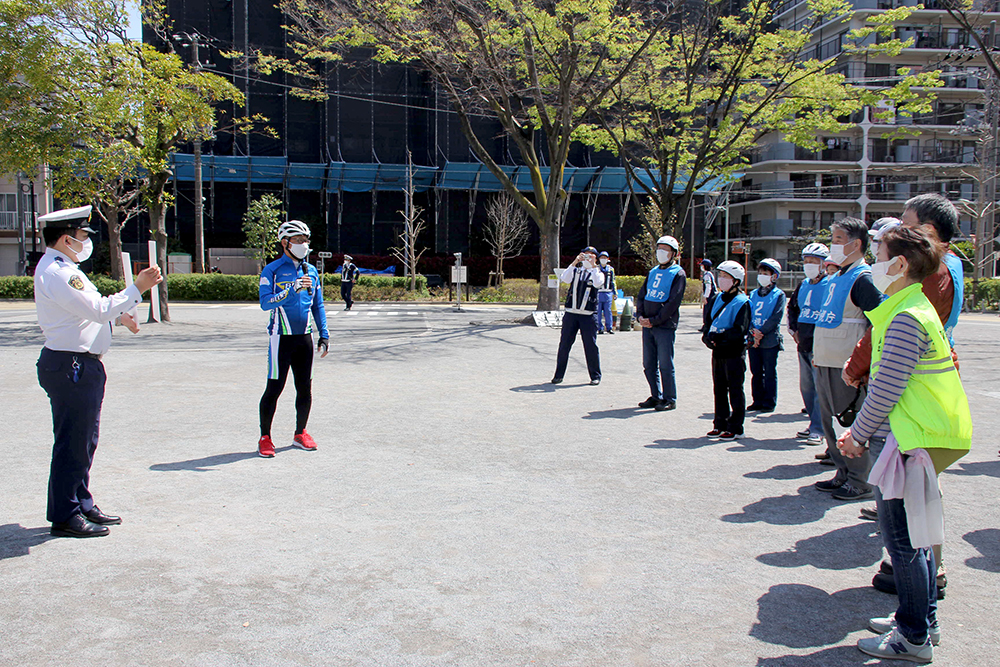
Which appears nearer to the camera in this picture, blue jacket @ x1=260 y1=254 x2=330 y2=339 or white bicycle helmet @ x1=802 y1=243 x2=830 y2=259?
blue jacket @ x1=260 y1=254 x2=330 y2=339

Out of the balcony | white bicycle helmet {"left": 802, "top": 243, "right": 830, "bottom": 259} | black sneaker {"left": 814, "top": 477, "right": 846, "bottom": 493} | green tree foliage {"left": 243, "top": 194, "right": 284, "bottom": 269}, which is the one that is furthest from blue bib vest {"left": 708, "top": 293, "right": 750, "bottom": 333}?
the balcony

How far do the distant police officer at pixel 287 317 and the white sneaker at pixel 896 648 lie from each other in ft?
15.4

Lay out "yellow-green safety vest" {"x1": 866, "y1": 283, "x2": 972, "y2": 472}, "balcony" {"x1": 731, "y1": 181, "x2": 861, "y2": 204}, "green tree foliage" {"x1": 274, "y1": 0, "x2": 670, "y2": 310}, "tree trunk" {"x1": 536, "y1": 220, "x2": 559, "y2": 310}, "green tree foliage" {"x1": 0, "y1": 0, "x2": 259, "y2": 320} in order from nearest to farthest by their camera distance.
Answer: "yellow-green safety vest" {"x1": 866, "y1": 283, "x2": 972, "y2": 472}
"green tree foliage" {"x1": 0, "y1": 0, "x2": 259, "y2": 320}
"green tree foliage" {"x1": 274, "y1": 0, "x2": 670, "y2": 310}
"tree trunk" {"x1": 536, "y1": 220, "x2": 559, "y2": 310}
"balcony" {"x1": 731, "y1": 181, "x2": 861, "y2": 204}

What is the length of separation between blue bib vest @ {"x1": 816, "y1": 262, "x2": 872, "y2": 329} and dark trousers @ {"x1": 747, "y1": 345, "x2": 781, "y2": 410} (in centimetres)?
304

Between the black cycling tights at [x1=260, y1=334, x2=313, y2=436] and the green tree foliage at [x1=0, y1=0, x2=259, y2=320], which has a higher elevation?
the green tree foliage at [x1=0, y1=0, x2=259, y2=320]

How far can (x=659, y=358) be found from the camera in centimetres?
904

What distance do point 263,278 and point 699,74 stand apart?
20.1 metres

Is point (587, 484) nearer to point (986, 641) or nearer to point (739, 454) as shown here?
point (739, 454)

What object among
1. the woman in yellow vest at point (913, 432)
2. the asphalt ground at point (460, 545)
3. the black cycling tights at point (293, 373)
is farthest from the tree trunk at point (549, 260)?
the woman in yellow vest at point (913, 432)

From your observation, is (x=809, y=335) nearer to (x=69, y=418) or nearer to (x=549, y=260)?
(x=69, y=418)

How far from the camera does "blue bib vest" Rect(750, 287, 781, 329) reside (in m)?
8.70

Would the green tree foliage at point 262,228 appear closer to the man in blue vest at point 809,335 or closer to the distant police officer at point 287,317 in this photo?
the distant police officer at point 287,317

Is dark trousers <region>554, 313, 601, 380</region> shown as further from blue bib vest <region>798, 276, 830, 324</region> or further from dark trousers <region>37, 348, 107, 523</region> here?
dark trousers <region>37, 348, 107, 523</region>

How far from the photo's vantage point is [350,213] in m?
44.1
